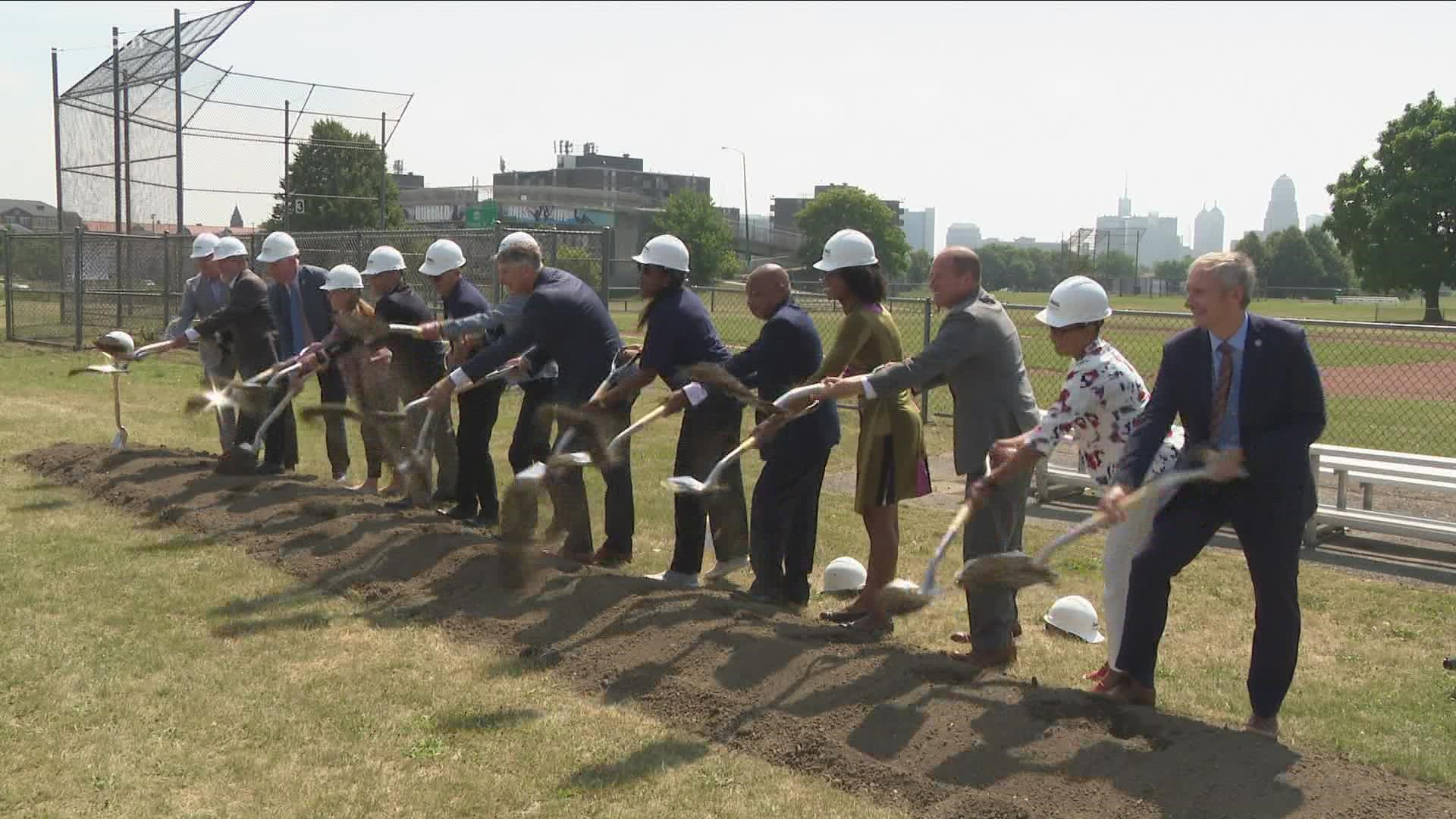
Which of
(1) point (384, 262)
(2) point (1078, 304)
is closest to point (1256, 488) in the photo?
(2) point (1078, 304)

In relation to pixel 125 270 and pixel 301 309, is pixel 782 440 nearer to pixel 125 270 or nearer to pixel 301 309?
pixel 301 309

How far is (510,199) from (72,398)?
6264 cm

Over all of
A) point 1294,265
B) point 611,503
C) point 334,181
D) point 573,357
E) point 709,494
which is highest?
point 1294,265

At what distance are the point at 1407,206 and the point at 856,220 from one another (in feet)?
129

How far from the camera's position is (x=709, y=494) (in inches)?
282

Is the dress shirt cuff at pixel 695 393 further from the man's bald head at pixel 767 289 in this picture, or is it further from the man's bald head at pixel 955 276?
the man's bald head at pixel 955 276

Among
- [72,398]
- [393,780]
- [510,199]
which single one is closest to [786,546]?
[393,780]

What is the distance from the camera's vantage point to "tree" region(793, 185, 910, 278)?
8431 cm

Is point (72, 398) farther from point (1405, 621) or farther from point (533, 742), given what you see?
point (1405, 621)

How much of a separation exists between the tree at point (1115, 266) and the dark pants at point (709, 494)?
80214 millimetres

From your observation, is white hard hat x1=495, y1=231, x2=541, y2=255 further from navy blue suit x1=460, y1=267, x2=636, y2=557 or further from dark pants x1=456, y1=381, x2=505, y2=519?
dark pants x1=456, y1=381, x2=505, y2=519

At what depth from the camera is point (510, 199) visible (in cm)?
7681

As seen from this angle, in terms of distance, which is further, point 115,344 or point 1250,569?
point 115,344

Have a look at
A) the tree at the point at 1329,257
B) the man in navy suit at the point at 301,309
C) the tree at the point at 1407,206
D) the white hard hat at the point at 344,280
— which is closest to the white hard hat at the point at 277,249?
the man in navy suit at the point at 301,309
